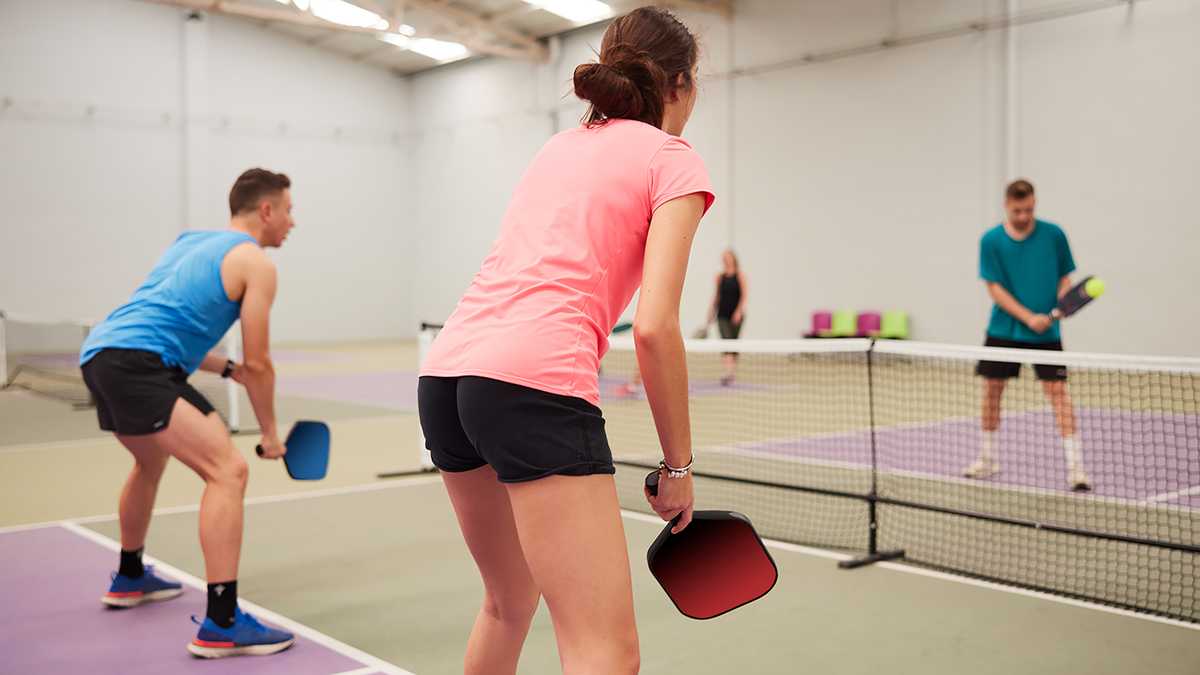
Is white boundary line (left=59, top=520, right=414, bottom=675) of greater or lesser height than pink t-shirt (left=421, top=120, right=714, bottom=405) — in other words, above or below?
below

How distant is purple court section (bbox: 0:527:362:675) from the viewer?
3594 mm

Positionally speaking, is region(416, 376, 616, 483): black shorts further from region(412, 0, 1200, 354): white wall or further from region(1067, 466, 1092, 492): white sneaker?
region(412, 0, 1200, 354): white wall

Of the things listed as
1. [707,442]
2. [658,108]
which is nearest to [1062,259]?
[707,442]

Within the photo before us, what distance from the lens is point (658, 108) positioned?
207cm

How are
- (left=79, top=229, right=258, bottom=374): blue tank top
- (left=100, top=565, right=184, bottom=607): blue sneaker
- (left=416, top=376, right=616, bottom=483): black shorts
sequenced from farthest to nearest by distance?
1. (left=100, top=565, right=184, bottom=607): blue sneaker
2. (left=79, top=229, right=258, bottom=374): blue tank top
3. (left=416, top=376, right=616, bottom=483): black shorts

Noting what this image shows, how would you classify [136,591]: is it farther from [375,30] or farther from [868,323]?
[375,30]

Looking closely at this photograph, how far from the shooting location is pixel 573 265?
1.92 m

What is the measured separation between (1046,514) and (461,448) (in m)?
4.50

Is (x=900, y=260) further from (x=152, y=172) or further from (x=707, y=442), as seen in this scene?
(x=152, y=172)

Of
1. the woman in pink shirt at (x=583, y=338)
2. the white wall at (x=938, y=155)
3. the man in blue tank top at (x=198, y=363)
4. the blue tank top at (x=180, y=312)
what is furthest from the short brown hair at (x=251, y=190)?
the white wall at (x=938, y=155)

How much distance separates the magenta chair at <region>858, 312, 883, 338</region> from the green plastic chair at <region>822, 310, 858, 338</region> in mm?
104

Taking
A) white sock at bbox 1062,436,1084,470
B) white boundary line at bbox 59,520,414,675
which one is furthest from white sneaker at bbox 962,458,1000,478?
white boundary line at bbox 59,520,414,675

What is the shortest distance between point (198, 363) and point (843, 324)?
45.4 feet

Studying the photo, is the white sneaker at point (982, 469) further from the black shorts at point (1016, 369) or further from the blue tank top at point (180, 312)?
the blue tank top at point (180, 312)
